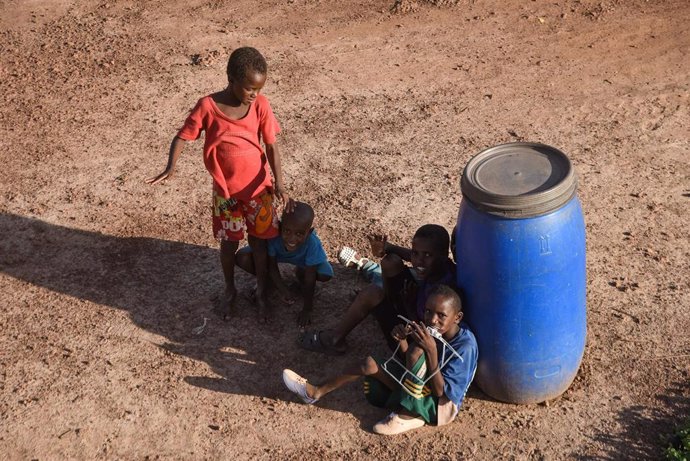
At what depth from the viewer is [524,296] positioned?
449 centimetres

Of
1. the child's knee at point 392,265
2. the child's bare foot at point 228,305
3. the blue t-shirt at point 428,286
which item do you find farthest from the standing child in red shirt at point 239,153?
the blue t-shirt at point 428,286

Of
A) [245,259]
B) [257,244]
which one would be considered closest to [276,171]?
[257,244]

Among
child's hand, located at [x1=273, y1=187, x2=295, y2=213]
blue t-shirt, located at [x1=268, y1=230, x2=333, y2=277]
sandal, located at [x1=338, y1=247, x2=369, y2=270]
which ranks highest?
child's hand, located at [x1=273, y1=187, x2=295, y2=213]

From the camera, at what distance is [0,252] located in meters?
6.45

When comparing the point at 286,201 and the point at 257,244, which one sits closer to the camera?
the point at 286,201

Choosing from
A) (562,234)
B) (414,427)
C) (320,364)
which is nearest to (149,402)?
(320,364)

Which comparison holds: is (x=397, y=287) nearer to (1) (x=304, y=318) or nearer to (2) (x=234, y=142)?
(1) (x=304, y=318)

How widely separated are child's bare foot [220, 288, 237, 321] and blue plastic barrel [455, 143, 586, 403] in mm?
1696

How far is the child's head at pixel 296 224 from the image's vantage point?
5.44 metres

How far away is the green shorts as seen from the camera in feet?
15.6

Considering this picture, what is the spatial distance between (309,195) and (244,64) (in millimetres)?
1984

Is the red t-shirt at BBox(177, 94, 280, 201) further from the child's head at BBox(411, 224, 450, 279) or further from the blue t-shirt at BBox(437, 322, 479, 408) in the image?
the blue t-shirt at BBox(437, 322, 479, 408)

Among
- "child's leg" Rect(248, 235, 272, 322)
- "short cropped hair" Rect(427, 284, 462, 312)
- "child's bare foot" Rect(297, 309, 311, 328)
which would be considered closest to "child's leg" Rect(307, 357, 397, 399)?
"short cropped hair" Rect(427, 284, 462, 312)

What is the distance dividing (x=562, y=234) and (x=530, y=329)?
22.3 inches
